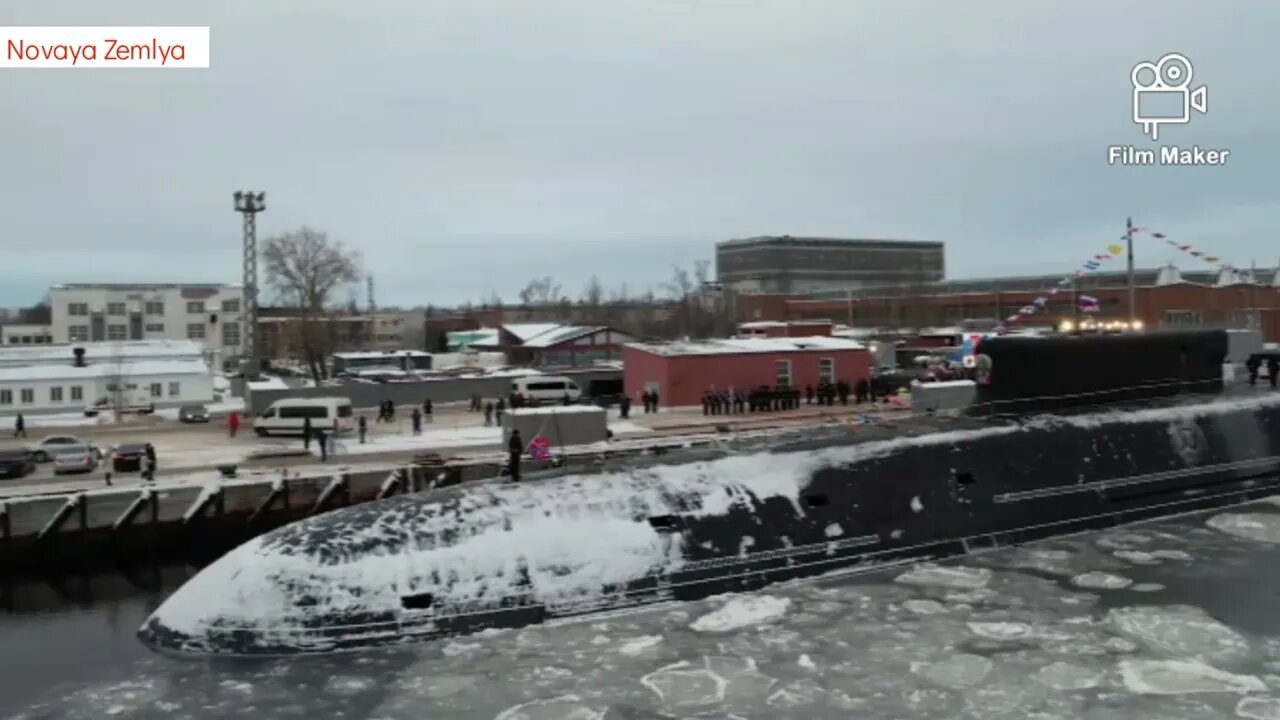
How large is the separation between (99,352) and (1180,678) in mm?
49552

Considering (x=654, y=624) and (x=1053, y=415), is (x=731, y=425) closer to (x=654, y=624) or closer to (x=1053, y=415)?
(x=1053, y=415)

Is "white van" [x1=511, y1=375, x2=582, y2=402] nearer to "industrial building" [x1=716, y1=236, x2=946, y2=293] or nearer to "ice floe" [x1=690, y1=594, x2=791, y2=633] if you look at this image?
"ice floe" [x1=690, y1=594, x2=791, y2=633]

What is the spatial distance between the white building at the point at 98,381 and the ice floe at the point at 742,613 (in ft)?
112

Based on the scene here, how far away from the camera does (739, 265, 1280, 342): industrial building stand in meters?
48.8

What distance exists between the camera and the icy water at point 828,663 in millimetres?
9000

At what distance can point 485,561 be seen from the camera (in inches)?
442

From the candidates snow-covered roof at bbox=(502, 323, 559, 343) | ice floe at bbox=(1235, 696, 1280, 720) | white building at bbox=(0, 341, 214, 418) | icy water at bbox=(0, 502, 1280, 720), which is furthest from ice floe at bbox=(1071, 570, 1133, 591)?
snow-covered roof at bbox=(502, 323, 559, 343)

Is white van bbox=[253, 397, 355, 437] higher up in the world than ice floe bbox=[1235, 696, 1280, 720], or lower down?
higher up

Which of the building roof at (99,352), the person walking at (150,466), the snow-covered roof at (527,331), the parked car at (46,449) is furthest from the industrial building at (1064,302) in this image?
the building roof at (99,352)

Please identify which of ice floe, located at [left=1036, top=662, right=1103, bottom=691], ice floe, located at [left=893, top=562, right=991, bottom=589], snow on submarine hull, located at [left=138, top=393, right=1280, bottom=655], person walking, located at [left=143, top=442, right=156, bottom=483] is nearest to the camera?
ice floe, located at [left=1036, top=662, right=1103, bottom=691]

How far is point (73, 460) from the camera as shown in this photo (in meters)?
22.5

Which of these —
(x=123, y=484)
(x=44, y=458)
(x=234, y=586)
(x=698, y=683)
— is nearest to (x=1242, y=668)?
(x=698, y=683)

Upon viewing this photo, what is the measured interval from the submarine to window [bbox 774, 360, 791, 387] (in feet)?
57.6

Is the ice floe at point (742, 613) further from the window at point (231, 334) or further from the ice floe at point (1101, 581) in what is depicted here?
the window at point (231, 334)
